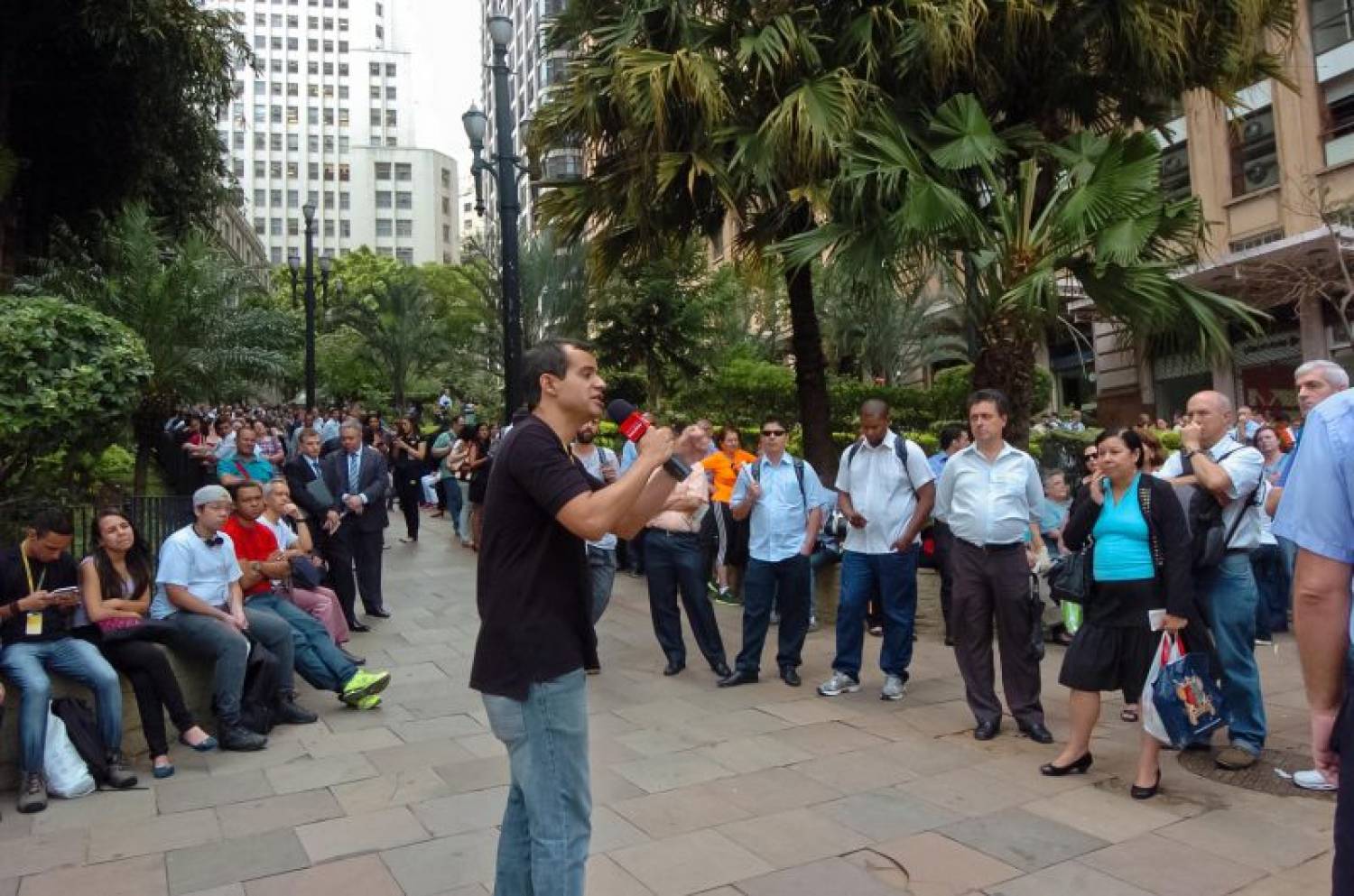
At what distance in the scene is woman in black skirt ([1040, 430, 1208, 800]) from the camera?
4.58 meters

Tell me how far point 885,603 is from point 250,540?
172 inches

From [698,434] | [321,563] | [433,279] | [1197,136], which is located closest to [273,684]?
[321,563]

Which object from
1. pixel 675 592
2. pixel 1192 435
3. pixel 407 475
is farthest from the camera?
pixel 407 475

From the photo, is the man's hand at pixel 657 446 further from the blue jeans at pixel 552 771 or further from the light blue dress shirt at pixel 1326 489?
the light blue dress shirt at pixel 1326 489

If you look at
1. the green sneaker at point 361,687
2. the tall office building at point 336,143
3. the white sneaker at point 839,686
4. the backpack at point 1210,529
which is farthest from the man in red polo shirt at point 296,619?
the tall office building at point 336,143

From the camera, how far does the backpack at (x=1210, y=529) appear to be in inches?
199

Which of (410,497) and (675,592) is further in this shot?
(410,497)

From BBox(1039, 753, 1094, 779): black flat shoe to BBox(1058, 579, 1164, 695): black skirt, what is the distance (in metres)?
0.41

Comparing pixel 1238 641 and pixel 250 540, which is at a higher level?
pixel 250 540

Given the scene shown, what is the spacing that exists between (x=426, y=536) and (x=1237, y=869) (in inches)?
507

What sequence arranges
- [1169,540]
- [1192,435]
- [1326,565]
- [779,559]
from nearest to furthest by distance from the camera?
1. [1326,565]
2. [1169,540]
3. [1192,435]
4. [779,559]

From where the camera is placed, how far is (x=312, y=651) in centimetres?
633

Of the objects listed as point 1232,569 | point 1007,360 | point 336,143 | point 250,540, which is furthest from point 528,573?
point 336,143

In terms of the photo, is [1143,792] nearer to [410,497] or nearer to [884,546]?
[884,546]
